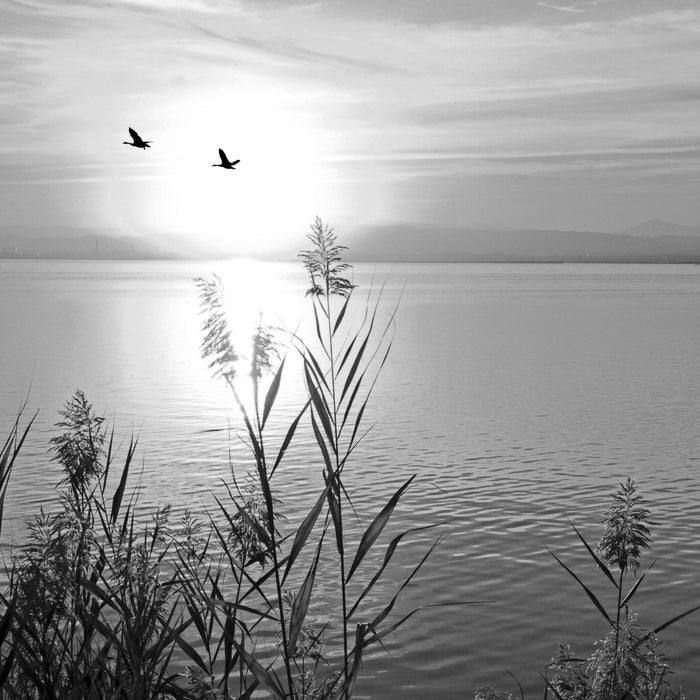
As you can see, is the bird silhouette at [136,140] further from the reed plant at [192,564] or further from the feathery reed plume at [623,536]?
the feathery reed plume at [623,536]

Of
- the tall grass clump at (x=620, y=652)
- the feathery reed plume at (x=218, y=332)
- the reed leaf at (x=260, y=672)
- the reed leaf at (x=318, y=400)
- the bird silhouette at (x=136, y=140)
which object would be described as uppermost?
the bird silhouette at (x=136, y=140)

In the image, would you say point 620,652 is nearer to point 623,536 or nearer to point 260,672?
point 623,536

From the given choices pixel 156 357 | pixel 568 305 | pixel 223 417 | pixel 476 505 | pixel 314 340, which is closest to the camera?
pixel 476 505

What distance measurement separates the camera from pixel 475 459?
36.0 metres

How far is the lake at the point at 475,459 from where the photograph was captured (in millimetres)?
18859

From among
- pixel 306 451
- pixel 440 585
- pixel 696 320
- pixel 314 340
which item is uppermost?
pixel 696 320

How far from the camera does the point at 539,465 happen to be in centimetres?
3475

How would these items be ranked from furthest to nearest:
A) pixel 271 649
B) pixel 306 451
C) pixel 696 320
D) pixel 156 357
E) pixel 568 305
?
pixel 568 305
pixel 696 320
pixel 156 357
pixel 306 451
pixel 271 649

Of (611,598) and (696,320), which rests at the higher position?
(696,320)

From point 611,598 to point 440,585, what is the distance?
3.75 m

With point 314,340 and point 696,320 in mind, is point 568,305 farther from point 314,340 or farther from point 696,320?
point 314,340

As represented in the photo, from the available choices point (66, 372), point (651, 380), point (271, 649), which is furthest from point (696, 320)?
point (271, 649)

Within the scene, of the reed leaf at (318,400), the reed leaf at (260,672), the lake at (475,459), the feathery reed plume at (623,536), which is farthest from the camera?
the lake at (475,459)

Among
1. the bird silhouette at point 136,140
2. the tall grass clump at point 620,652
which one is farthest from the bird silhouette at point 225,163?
the tall grass clump at point 620,652
